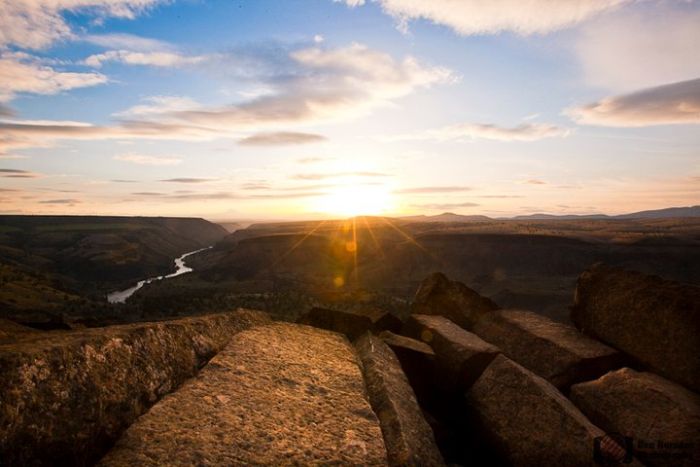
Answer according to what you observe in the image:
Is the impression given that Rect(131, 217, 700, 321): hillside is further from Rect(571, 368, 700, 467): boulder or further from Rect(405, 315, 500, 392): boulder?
Rect(571, 368, 700, 467): boulder

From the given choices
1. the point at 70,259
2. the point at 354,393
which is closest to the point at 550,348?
the point at 354,393

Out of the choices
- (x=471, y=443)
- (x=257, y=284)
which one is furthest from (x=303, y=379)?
(x=257, y=284)

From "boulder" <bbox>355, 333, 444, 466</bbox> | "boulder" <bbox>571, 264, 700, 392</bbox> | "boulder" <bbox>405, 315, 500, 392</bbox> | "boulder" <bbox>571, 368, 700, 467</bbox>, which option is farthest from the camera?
"boulder" <bbox>405, 315, 500, 392</bbox>

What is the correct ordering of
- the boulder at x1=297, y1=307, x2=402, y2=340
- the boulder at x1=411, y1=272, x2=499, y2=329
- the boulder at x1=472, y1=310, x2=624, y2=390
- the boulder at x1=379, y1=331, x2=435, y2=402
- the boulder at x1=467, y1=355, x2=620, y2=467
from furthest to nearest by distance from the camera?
the boulder at x1=411, y1=272, x2=499, y2=329 < the boulder at x1=297, y1=307, x2=402, y2=340 < the boulder at x1=379, y1=331, x2=435, y2=402 < the boulder at x1=472, y1=310, x2=624, y2=390 < the boulder at x1=467, y1=355, x2=620, y2=467

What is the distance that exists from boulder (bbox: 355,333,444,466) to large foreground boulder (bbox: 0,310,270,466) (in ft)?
6.68

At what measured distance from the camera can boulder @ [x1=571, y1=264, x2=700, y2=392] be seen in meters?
5.02

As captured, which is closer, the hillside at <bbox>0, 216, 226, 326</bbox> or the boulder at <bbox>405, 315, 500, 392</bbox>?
the boulder at <bbox>405, 315, 500, 392</bbox>

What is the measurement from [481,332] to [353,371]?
3.52 meters

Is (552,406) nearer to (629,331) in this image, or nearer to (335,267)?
(629,331)

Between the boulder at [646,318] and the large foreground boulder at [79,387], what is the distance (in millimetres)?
5639

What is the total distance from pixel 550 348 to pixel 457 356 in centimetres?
138

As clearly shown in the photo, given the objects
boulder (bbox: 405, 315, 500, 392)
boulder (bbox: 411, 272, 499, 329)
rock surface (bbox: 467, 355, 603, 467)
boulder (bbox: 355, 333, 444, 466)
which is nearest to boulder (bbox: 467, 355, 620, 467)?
rock surface (bbox: 467, 355, 603, 467)

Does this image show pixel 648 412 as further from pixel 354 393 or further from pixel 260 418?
pixel 260 418

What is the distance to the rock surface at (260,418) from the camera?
3070 mm
